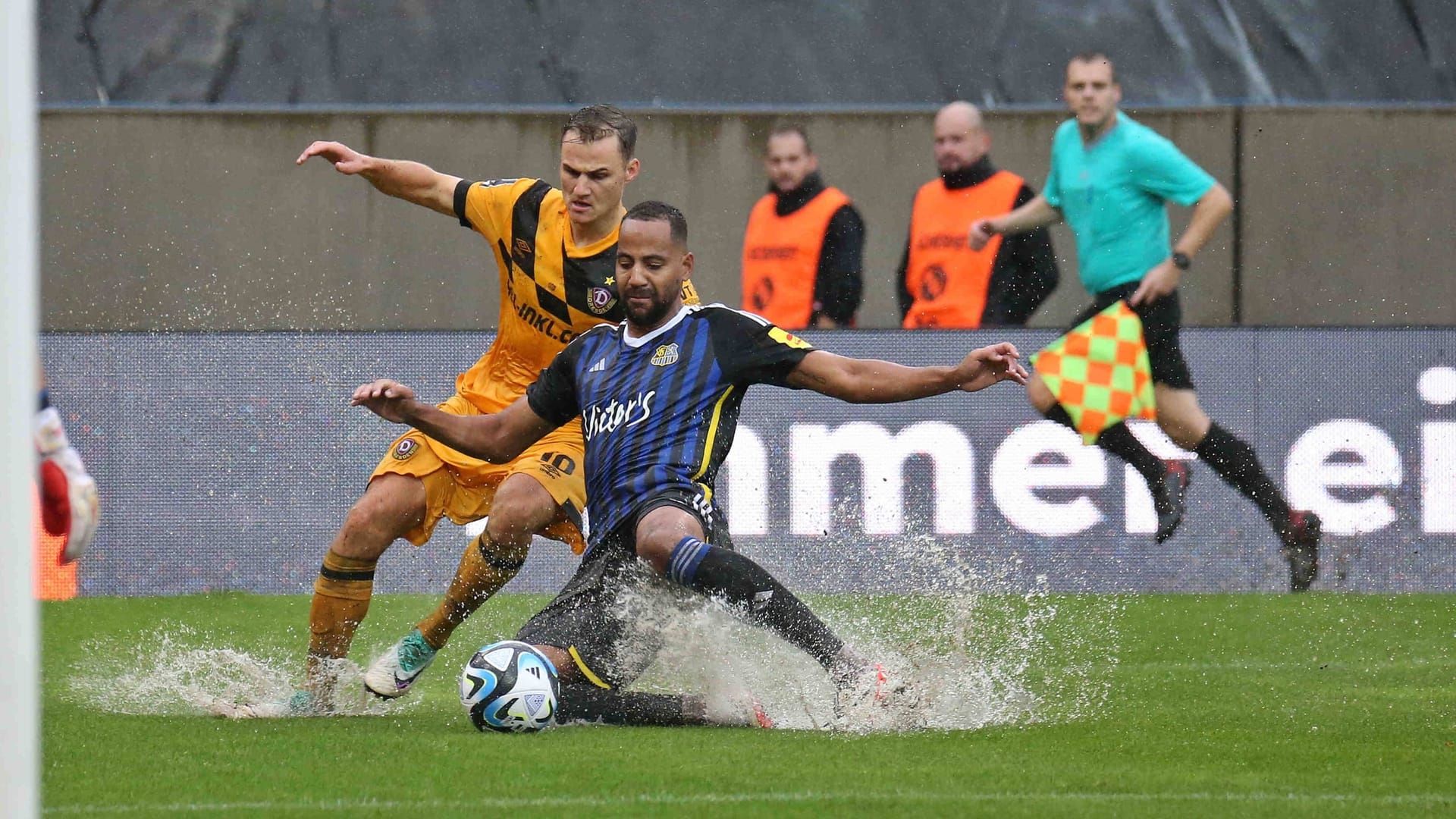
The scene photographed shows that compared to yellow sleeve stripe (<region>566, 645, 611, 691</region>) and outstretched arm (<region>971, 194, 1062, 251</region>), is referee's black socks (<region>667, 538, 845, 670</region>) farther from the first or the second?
outstretched arm (<region>971, 194, 1062, 251</region>)

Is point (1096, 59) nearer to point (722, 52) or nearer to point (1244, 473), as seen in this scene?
point (722, 52)

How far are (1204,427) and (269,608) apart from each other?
16.6 ft

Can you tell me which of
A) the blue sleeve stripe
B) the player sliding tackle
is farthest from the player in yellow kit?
the blue sleeve stripe

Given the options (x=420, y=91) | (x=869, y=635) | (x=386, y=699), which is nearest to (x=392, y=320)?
(x=420, y=91)

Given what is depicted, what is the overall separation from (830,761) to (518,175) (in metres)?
6.57

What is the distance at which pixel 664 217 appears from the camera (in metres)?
5.69

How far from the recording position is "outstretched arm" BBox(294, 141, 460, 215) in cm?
629

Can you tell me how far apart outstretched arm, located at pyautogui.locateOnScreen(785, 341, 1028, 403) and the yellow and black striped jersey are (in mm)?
638

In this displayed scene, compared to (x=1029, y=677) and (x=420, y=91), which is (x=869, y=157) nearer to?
(x=420, y=91)

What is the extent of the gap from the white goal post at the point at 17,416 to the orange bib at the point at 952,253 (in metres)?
8.05

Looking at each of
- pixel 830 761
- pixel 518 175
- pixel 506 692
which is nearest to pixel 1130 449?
pixel 518 175

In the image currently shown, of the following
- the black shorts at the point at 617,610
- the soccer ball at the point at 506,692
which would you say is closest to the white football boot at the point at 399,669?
the black shorts at the point at 617,610

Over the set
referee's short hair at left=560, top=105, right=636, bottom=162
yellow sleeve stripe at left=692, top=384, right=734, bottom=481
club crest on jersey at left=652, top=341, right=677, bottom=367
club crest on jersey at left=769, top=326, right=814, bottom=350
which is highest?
referee's short hair at left=560, top=105, right=636, bottom=162

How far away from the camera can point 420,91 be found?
11508 millimetres
